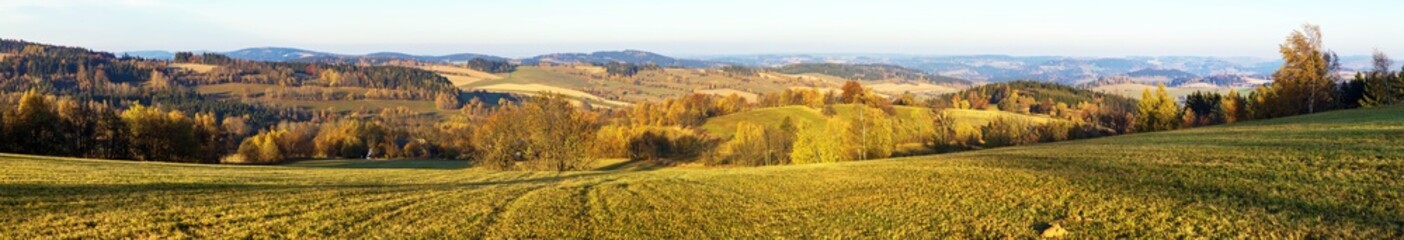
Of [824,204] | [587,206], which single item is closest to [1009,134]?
[824,204]

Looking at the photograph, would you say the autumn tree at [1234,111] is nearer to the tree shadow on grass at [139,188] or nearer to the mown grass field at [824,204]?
the mown grass field at [824,204]

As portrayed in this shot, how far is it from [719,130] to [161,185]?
115m

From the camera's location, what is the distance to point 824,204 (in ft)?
70.7

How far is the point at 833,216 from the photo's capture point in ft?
63.4

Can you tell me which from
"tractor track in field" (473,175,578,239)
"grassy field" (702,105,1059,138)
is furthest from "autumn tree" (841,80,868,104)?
"tractor track in field" (473,175,578,239)

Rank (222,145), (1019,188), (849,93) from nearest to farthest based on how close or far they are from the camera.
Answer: (1019,188), (222,145), (849,93)

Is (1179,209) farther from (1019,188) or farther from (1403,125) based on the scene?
(1403,125)

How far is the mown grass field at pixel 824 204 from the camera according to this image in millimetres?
15258

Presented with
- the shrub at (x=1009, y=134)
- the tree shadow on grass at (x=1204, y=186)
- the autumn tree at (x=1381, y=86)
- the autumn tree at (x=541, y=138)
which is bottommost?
the shrub at (x=1009, y=134)

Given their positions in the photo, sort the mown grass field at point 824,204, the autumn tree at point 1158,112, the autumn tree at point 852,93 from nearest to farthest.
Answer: the mown grass field at point 824,204
the autumn tree at point 1158,112
the autumn tree at point 852,93

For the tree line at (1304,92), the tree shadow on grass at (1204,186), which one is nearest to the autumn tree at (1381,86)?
the tree line at (1304,92)

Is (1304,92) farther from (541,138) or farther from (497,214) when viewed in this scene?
(497,214)

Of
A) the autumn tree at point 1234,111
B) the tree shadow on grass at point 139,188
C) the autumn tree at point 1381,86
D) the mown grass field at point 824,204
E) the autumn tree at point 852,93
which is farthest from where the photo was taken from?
the autumn tree at point 852,93

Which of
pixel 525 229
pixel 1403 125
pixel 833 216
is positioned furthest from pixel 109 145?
pixel 1403 125
